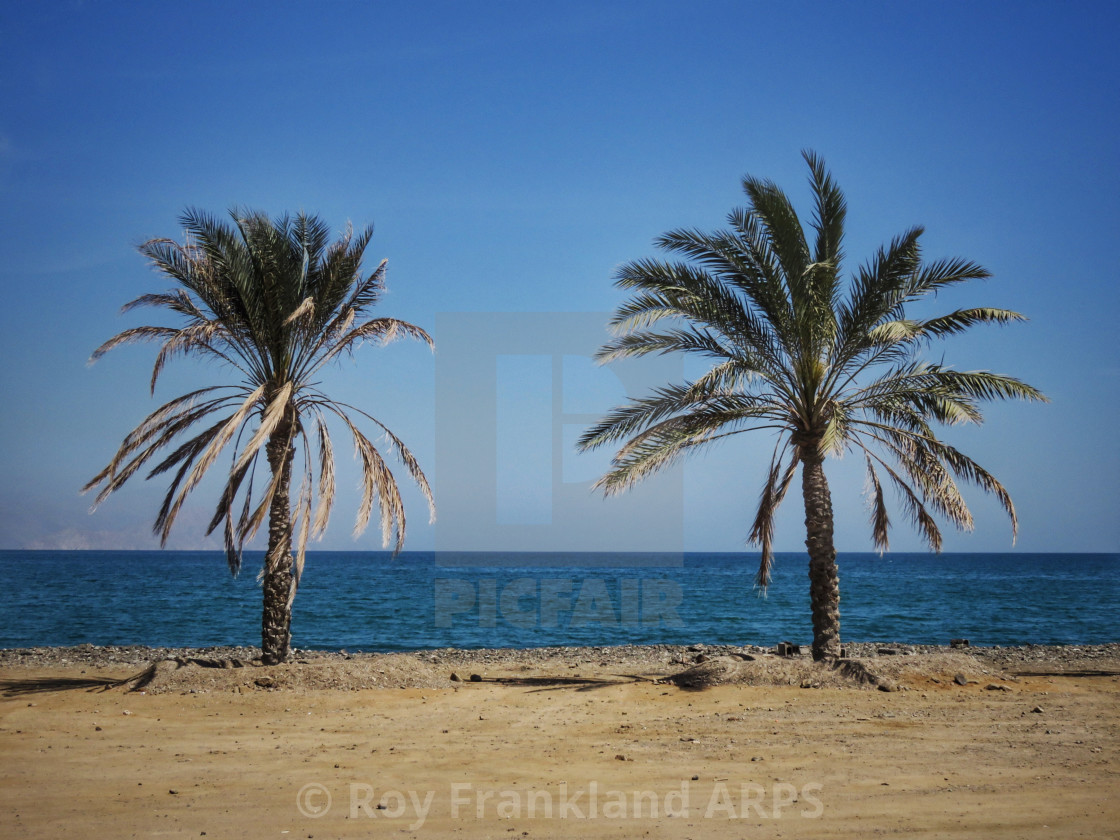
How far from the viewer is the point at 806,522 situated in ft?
44.2

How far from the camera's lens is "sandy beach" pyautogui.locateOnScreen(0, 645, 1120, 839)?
6176 millimetres

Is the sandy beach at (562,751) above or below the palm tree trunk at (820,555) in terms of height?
below

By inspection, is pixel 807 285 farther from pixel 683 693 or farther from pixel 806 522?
pixel 683 693

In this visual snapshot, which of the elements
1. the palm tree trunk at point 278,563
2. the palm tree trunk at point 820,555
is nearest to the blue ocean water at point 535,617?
the palm tree trunk at point 278,563

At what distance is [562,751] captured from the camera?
336 inches

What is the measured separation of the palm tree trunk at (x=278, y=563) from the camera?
13445 mm

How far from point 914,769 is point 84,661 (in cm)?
1582

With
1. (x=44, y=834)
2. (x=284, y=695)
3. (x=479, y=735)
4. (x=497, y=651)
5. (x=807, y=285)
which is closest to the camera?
(x=44, y=834)

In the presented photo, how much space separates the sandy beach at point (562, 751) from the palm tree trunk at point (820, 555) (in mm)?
643

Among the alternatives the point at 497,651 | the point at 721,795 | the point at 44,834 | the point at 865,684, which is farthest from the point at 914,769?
the point at 497,651

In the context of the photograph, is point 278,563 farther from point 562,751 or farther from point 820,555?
point 820,555

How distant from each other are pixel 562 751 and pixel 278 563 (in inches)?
283

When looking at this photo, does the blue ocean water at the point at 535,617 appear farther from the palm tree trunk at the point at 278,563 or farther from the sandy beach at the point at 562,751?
the sandy beach at the point at 562,751

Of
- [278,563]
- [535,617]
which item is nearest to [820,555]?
[278,563]
